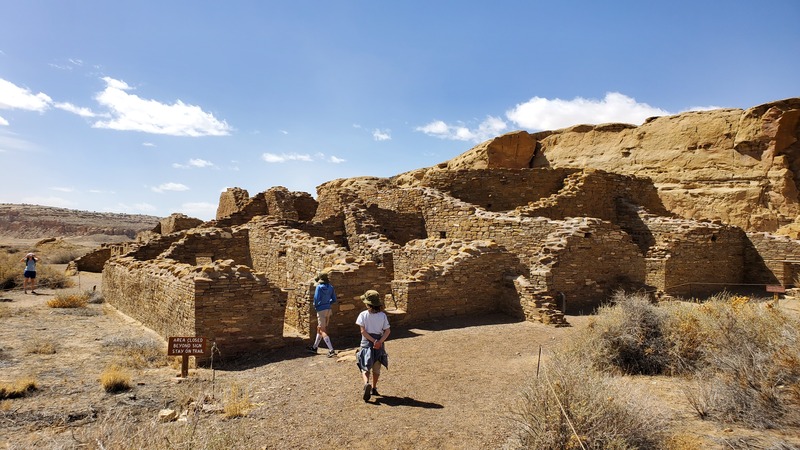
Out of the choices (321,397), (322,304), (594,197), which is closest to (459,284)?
(322,304)

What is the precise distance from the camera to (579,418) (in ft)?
12.2

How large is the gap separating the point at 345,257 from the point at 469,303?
2.89 metres

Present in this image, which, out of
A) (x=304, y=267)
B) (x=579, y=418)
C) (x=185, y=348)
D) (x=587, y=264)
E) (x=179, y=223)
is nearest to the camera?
(x=579, y=418)

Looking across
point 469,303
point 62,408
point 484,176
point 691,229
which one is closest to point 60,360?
point 62,408

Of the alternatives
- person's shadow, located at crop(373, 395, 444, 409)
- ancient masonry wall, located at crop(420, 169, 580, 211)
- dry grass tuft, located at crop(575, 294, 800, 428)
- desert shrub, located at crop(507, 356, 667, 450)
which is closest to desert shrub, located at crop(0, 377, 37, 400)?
person's shadow, located at crop(373, 395, 444, 409)

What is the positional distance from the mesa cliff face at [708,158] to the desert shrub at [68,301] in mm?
17319

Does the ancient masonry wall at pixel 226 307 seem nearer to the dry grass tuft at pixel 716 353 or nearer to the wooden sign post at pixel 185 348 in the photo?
the wooden sign post at pixel 185 348

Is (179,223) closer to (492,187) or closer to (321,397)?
(492,187)

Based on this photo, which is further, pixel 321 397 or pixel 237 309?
pixel 237 309

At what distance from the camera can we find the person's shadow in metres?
5.48

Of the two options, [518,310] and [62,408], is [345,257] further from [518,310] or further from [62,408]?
[62,408]

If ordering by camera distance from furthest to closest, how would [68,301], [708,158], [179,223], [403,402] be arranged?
1. [708,158]
2. [179,223]
3. [68,301]
4. [403,402]

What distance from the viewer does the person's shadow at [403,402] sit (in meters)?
5.48

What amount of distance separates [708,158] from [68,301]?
1023 inches
